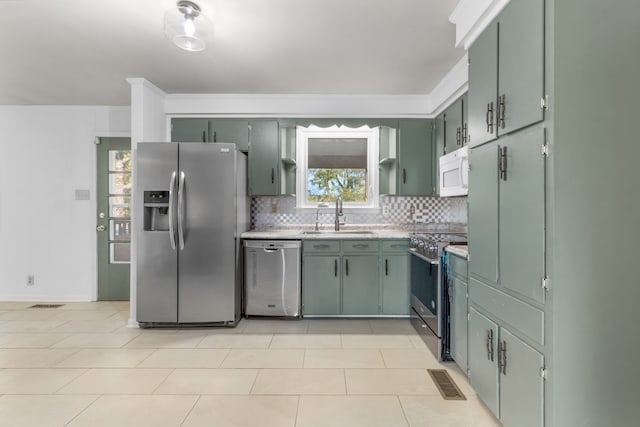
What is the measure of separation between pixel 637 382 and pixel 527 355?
372mm

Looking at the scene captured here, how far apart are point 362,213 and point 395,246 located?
A: 2.53 feet

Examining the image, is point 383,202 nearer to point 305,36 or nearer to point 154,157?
point 305,36

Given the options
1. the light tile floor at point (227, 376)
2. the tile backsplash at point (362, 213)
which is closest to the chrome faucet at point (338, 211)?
the tile backsplash at point (362, 213)

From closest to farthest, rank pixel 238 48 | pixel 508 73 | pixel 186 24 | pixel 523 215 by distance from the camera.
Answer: pixel 523 215, pixel 508 73, pixel 186 24, pixel 238 48

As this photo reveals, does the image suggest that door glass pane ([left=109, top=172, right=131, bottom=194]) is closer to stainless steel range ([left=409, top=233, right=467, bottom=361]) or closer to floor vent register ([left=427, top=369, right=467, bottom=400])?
stainless steel range ([left=409, top=233, right=467, bottom=361])

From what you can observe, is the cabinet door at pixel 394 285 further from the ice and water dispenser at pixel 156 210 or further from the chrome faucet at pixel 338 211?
the ice and water dispenser at pixel 156 210

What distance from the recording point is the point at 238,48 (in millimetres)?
2840

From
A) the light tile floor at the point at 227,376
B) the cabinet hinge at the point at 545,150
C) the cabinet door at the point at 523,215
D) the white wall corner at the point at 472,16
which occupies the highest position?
the white wall corner at the point at 472,16

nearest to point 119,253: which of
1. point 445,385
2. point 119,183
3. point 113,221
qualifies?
point 113,221

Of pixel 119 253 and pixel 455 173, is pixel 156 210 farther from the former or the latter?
pixel 455 173

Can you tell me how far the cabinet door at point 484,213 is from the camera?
188 cm

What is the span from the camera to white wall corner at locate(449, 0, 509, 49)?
187 cm

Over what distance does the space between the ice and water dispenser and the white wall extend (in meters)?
1.62

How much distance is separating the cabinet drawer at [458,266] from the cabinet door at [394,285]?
1.11 m
